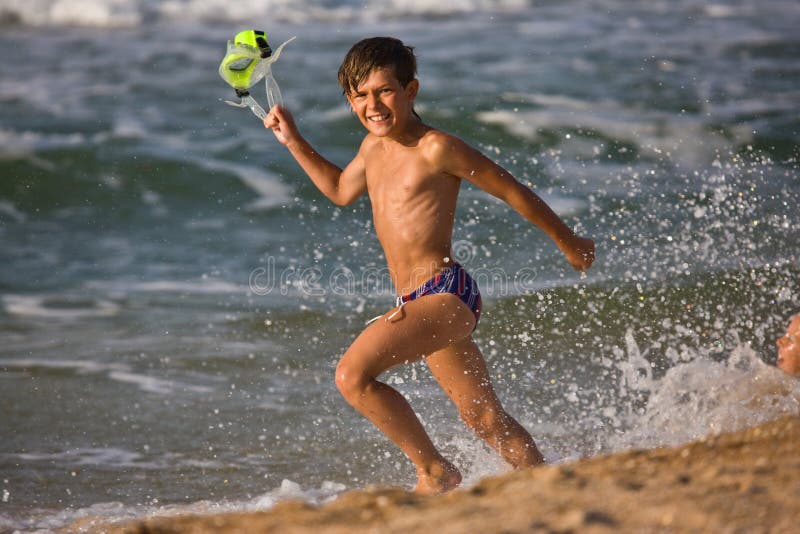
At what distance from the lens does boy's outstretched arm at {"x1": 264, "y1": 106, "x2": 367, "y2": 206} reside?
3.70 metres

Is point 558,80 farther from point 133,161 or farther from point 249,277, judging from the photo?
point 249,277

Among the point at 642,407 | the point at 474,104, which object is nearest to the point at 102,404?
the point at 642,407

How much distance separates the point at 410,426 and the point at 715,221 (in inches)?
157

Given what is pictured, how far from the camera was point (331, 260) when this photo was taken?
6914 millimetres

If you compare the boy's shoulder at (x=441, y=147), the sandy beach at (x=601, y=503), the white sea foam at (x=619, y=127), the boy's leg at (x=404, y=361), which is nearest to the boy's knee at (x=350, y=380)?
the boy's leg at (x=404, y=361)

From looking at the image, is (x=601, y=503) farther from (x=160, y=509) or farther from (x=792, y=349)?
(x=160, y=509)

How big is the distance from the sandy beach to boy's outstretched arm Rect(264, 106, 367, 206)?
135 cm

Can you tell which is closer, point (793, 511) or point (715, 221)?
point (793, 511)

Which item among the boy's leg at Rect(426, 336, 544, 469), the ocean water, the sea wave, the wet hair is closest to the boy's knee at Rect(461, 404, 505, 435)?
the boy's leg at Rect(426, 336, 544, 469)

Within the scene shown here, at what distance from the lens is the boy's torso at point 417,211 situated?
3424 millimetres

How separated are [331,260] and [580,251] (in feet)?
11.7

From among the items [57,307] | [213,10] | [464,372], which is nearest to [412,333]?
[464,372]

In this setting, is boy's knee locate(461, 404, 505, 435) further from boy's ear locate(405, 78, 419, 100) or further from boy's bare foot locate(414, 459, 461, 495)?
boy's ear locate(405, 78, 419, 100)

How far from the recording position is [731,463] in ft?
8.75
